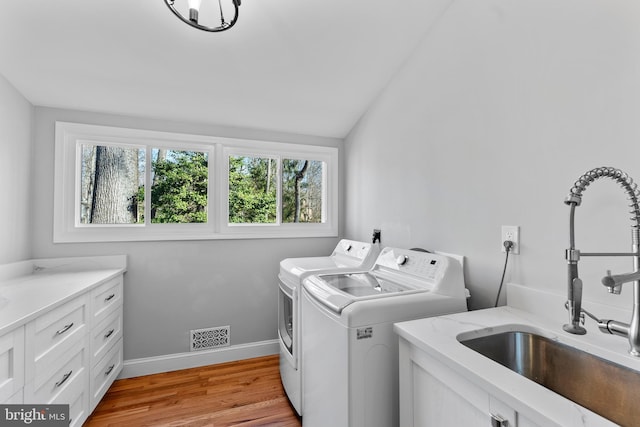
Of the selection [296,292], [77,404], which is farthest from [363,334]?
[77,404]

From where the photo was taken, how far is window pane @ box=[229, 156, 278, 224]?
2566 millimetres

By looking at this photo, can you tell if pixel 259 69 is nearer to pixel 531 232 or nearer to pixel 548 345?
pixel 531 232

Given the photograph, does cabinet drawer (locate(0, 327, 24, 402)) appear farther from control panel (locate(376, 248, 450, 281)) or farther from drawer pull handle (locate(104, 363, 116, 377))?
control panel (locate(376, 248, 450, 281))

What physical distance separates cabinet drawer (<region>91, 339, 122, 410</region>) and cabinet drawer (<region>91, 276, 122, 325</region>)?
0.96ft

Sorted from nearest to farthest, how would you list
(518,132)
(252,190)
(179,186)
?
1. (518,132)
2. (179,186)
3. (252,190)

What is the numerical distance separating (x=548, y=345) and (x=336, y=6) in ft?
6.00

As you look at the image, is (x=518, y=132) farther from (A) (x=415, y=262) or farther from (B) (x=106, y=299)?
(B) (x=106, y=299)

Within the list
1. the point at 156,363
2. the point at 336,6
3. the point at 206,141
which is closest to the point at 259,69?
the point at 336,6

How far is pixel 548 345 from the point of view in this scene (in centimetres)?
102

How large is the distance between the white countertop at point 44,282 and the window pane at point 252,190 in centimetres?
95

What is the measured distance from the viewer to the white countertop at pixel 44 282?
4.09 feet

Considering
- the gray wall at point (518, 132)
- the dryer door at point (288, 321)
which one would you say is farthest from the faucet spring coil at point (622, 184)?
the dryer door at point (288, 321)

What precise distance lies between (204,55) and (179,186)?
43.1 inches

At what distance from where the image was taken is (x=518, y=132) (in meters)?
1.26
